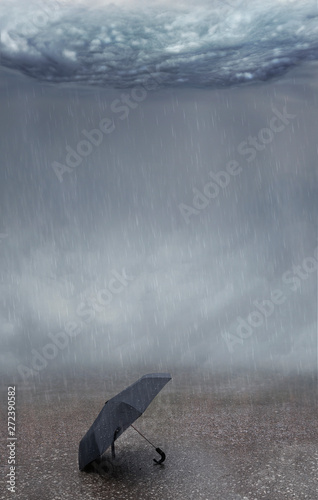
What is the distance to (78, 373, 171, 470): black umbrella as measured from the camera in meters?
6.89

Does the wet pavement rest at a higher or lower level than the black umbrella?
lower

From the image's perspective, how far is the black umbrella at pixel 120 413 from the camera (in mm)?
6895

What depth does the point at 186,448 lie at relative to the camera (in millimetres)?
9148

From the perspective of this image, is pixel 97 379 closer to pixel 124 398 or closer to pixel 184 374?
pixel 184 374

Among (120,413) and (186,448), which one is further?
(186,448)

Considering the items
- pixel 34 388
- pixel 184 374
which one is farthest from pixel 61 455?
pixel 184 374

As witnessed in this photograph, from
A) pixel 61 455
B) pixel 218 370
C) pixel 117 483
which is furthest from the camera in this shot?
pixel 218 370

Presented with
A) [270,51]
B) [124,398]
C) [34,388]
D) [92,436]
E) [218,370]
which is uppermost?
[270,51]

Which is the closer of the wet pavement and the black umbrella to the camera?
the black umbrella

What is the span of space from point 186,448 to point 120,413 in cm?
293

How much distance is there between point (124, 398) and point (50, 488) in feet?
6.91

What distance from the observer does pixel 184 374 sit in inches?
759

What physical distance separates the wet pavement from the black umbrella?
839 mm

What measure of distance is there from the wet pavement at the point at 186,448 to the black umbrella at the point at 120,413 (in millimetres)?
839
